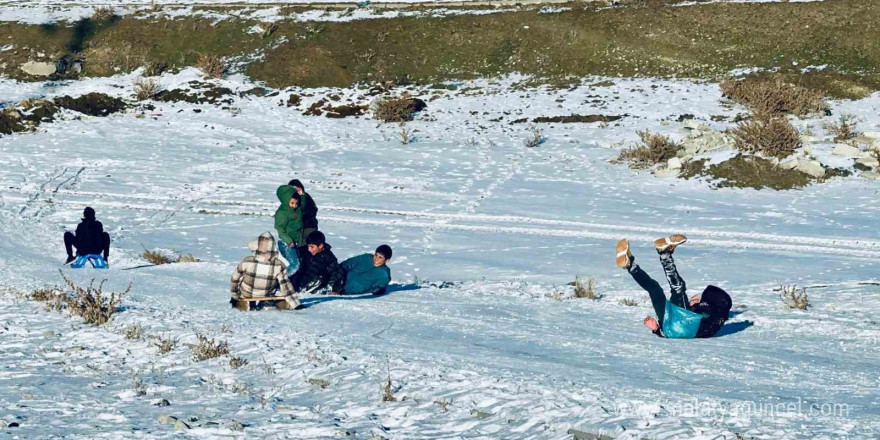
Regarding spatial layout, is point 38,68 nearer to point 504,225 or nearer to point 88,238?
point 88,238

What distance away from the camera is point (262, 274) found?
33.8 ft

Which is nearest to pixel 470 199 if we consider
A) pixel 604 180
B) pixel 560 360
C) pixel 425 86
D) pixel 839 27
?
pixel 604 180

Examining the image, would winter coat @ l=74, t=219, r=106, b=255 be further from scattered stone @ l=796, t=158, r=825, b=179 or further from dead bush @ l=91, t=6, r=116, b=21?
dead bush @ l=91, t=6, r=116, b=21

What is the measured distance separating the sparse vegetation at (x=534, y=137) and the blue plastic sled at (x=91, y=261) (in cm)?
1392

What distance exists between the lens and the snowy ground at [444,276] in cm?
620

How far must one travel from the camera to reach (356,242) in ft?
56.4

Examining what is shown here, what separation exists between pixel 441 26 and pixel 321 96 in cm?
626

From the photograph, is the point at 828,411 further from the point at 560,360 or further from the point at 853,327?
the point at 853,327

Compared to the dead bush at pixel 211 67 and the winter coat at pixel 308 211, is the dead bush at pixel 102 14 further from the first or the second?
the winter coat at pixel 308 211

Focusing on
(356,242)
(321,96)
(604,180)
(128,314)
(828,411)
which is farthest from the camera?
(321,96)

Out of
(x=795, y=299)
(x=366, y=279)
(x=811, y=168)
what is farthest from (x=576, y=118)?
(x=795, y=299)

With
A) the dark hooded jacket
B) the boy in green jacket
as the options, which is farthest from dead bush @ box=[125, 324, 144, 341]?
the dark hooded jacket

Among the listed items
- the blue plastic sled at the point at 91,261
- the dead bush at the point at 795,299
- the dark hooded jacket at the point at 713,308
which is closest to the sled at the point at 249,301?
the dark hooded jacket at the point at 713,308

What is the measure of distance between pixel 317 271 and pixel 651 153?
13.8 metres
